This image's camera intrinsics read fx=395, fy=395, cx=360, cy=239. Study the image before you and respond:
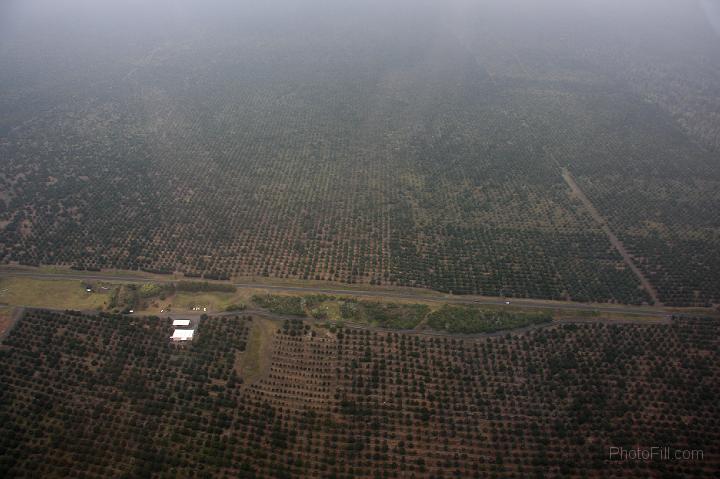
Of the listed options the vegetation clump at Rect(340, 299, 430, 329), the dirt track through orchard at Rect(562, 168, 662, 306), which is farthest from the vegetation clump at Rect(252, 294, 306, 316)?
the dirt track through orchard at Rect(562, 168, 662, 306)

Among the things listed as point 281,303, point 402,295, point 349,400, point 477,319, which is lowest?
point 349,400

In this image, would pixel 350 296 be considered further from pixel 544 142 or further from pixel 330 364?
pixel 544 142

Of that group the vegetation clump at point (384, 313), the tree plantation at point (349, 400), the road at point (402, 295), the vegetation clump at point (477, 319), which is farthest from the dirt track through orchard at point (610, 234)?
the vegetation clump at point (384, 313)

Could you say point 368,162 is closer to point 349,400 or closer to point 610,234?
point 610,234

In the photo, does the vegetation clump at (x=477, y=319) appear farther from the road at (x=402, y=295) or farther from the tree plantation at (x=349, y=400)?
the road at (x=402, y=295)

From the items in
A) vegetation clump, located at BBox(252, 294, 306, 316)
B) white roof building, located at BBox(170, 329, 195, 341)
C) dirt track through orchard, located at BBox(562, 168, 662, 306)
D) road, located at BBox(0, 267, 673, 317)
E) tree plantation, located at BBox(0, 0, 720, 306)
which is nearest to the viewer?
white roof building, located at BBox(170, 329, 195, 341)

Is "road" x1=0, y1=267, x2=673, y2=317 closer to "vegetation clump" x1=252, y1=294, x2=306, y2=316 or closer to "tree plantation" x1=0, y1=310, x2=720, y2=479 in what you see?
"vegetation clump" x1=252, y1=294, x2=306, y2=316

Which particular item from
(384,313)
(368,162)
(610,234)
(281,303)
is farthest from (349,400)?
(610,234)
